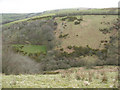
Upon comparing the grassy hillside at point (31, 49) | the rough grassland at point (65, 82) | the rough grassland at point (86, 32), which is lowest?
the grassy hillside at point (31, 49)

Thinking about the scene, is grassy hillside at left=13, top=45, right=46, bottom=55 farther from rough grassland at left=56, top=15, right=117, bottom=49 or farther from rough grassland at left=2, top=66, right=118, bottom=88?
rough grassland at left=2, top=66, right=118, bottom=88

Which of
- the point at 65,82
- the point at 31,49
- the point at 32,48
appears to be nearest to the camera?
the point at 65,82

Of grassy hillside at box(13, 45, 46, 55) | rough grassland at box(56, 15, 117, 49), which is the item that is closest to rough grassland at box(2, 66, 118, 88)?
grassy hillside at box(13, 45, 46, 55)

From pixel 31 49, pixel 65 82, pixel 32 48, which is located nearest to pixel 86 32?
pixel 32 48

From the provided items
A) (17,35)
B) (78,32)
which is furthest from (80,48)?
(17,35)

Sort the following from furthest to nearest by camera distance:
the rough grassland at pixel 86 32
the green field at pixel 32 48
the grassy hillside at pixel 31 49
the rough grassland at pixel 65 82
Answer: the rough grassland at pixel 86 32, the green field at pixel 32 48, the grassy hillside at pixel 31 49, the rough grassland at pixel 65 82

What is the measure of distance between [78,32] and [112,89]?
3171 inches

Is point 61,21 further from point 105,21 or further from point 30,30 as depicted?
point 105,21

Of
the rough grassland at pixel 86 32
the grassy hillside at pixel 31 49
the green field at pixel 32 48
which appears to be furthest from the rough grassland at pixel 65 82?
the rough grassland at pixel 86 32

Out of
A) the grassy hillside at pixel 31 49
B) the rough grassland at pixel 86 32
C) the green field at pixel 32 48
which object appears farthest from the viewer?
the rough grassland at pixel 86 32

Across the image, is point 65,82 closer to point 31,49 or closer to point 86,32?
point 31,49

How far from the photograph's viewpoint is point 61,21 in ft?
331

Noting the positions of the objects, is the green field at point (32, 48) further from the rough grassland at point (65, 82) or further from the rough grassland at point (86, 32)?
the rough grassland at point (65, 82)

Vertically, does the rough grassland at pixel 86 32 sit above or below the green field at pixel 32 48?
above
